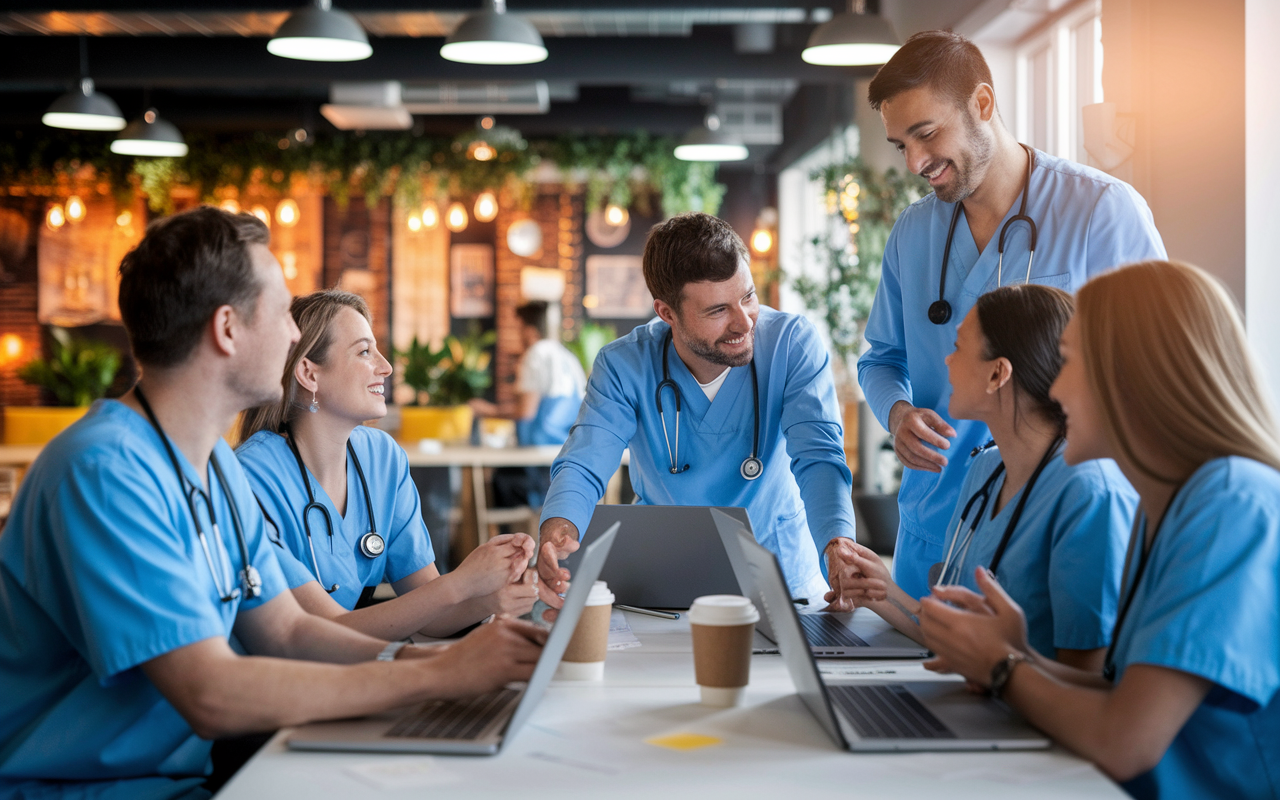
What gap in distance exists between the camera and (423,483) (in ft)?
17.9

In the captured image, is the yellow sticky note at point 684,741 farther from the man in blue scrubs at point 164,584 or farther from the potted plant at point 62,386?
the potted plant at point 62,386

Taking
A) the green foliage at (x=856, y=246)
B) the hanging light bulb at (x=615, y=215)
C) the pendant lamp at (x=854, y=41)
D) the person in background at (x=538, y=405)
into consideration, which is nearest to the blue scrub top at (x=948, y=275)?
the pendant lamp at (x=854, y=41)

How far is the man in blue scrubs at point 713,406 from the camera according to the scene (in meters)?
2.37

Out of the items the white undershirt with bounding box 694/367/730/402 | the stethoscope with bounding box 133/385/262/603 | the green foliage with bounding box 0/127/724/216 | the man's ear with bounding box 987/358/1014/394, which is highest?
the green foliage with bounding box 0/127/724/216

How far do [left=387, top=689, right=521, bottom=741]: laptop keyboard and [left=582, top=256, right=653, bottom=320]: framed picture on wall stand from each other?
966 cm

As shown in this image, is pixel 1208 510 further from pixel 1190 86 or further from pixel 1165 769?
pixel 1190 86

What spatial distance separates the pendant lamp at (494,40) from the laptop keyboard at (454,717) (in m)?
3.47

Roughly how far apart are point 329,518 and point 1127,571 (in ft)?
4.92

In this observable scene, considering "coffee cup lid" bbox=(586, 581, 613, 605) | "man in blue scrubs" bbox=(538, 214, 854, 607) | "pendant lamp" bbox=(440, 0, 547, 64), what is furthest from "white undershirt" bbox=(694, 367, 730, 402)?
"pendant lamp" bbox=(440, 0, 547, 64)

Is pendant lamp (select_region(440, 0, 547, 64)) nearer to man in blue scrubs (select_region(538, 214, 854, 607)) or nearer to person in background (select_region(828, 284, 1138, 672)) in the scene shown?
man in blue scrubs (select_region(538, 214, 854, 607))

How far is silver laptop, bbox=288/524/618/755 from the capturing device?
1201 millimetres

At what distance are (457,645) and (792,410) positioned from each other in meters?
1.24

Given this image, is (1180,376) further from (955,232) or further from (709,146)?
(709,146)

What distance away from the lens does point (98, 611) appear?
1271 mm
